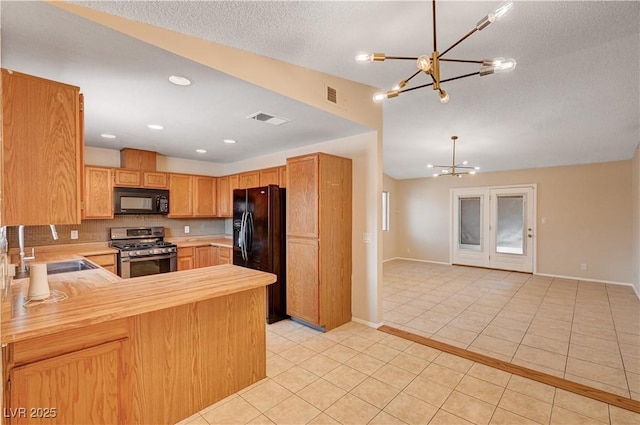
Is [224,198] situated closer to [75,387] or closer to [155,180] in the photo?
[155,180]

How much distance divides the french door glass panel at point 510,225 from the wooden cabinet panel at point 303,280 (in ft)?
19.2

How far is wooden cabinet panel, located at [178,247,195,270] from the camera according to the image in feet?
15.8

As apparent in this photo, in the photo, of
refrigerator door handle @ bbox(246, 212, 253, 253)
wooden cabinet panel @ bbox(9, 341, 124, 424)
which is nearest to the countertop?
wooden cabinet panel @ bbox(9, 341, 124, 424)

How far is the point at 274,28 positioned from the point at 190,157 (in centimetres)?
397

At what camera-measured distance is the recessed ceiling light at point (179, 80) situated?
2.23 meters

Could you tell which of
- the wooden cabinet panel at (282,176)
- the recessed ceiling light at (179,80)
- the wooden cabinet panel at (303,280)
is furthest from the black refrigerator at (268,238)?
the recessed ceiling light at (179,80)

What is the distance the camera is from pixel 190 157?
5.44 metres

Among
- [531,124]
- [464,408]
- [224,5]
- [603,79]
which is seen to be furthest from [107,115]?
[531,124]

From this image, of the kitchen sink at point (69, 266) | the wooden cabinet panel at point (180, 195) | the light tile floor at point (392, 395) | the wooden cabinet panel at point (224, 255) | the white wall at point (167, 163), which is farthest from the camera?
the wooden cabinet panel at point (180, 195)

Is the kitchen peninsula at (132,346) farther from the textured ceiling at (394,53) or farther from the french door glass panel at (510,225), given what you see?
the french door glass panel at (510,225)

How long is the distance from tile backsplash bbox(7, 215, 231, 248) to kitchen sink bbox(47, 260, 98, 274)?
4.03ft

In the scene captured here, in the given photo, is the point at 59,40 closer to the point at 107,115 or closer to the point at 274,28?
the point at 274,28

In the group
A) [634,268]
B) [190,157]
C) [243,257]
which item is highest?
[190,157]

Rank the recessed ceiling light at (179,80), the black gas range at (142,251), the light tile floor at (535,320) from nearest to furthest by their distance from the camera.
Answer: the recessed ceiling light at (179,80)
the light tile floor at (535,320)
the black gas range at (142,251)
